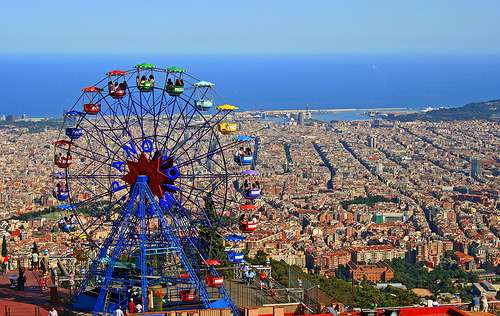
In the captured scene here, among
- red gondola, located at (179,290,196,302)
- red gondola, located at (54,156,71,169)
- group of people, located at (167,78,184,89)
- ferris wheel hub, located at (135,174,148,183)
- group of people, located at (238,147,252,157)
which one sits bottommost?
red gondola, located at (179,290,196,302)

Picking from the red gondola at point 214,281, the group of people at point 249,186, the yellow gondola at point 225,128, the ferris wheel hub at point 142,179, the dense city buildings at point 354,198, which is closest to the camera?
the red gondola at point 214,281

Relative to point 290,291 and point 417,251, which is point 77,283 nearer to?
point 290,291

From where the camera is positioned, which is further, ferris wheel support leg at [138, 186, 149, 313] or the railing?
ferris wheel support leg at [138, 186, 149, 313]

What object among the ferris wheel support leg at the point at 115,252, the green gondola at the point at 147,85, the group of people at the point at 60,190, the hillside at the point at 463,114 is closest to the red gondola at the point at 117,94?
the green gondola at the point at 147,85

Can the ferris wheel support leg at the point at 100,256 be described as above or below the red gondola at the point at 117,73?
below

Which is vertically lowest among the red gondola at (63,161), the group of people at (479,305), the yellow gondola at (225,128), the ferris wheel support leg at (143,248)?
the group of people at (479,305)

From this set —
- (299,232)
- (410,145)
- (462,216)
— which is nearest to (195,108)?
(299,232)

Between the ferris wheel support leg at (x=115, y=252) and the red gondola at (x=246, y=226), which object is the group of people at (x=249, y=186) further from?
the ferris wheel support leg at (x=115, y=252)

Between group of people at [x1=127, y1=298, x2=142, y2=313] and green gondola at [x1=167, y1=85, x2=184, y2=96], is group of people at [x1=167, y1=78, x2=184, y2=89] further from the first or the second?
group of people at [x1=127, y1=298, x2=142, y2=313]

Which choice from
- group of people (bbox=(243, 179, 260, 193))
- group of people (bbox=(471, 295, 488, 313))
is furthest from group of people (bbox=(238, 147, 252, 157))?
group of people (bbox=(471, 295, 488, 313))

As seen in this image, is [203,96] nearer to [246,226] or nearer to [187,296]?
[246,226]

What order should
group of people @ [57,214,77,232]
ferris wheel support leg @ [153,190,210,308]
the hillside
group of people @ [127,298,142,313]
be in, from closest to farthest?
group of people @ [127,298,142,313]
ferris wheel support leg @ [153,190,210,308]
group of people @ [57,214,77,232]
the hillside

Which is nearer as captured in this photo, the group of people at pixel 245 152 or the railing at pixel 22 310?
the railing at pixel 22 310
